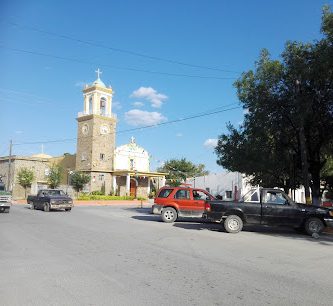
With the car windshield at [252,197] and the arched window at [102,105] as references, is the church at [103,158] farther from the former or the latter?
the car windshield at [252,197]

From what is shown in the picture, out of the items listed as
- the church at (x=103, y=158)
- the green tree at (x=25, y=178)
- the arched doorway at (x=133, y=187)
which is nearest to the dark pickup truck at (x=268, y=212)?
the church at (x=103, y=158)

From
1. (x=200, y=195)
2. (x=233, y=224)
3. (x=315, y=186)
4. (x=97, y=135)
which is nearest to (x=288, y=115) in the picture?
(x=315, y=186)

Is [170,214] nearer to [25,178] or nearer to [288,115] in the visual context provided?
[288,115]

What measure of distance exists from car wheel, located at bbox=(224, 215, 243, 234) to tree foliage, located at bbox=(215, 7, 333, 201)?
16.3 feet

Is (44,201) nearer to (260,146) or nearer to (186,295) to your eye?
(260,146)

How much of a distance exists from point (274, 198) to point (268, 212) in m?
0.63

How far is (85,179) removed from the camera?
51.6 metres

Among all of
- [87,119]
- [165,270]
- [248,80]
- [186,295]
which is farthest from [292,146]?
[87,119]

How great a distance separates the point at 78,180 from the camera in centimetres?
5119

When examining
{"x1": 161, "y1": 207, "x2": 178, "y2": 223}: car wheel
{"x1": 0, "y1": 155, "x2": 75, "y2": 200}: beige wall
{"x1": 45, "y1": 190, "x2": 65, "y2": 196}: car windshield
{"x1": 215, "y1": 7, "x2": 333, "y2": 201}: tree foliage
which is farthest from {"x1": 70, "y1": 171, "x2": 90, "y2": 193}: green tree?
{"x1": 161, "y1": 207, "x2": 178, "y2": 223}: car wheel

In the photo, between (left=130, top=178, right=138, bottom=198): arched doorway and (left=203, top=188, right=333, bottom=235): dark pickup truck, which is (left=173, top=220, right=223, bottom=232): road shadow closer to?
(left=203, top=188, right=333, bottom=235): dark pickup truck

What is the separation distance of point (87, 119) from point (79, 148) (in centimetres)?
418

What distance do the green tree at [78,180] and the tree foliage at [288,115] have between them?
3019 cm

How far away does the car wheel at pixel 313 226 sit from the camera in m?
15.9
